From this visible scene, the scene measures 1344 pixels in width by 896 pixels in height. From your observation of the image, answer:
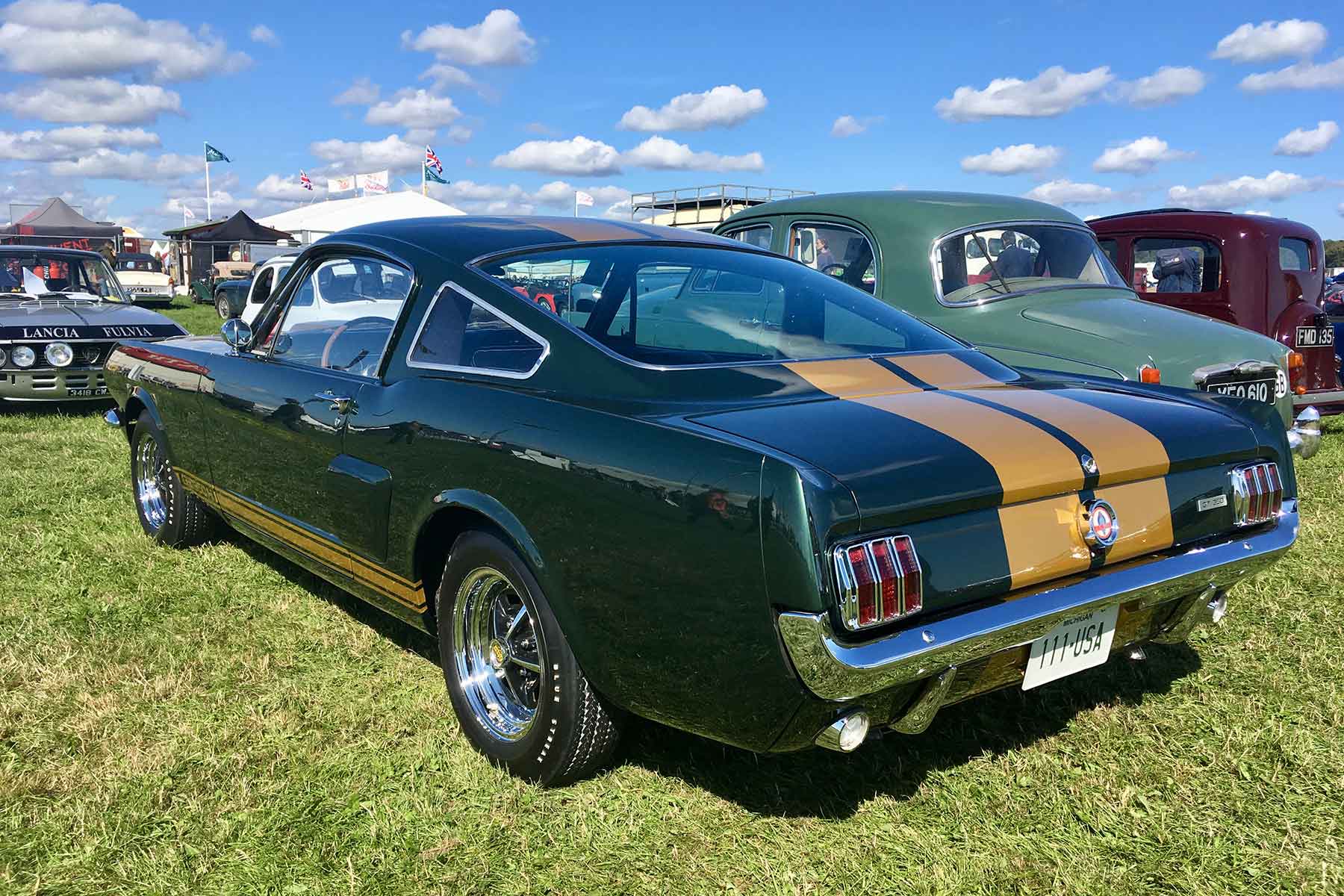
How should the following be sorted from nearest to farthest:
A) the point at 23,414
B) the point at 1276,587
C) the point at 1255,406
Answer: the point at 1255,406 → the point at 1276,587 → the point at 23,414

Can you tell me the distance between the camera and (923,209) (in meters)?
5.74

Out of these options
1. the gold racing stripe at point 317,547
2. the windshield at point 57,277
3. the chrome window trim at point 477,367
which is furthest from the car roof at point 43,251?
the chrome window trim at point 477,367

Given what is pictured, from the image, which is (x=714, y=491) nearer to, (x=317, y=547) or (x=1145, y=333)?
(x=317, y=547)

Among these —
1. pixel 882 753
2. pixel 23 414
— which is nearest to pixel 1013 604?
pixel 882 753

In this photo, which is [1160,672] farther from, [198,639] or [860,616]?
[198,639]

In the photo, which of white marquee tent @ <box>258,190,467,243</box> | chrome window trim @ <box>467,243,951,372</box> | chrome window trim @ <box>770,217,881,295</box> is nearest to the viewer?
chrome window trim @ <box>467,243,951,372</box>

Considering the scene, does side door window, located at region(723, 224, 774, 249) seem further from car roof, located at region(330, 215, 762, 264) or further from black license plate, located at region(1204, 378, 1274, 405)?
car roof, located at region(330, 215, 762, 264)

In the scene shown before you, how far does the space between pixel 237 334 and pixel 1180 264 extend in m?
6.82

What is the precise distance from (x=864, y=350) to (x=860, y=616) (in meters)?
1.17

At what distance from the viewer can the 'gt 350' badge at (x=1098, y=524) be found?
223cm

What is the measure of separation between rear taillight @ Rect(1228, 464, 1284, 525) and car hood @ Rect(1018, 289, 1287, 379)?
240 cm

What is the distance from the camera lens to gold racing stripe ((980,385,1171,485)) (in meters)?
2.27

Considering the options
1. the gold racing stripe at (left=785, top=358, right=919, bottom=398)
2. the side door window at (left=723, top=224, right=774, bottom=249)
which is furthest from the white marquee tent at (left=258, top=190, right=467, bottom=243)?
the gold racing stripe at (left=785, top=358, right=919, bottom=398)

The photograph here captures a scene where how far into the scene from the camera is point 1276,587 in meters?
4.22
